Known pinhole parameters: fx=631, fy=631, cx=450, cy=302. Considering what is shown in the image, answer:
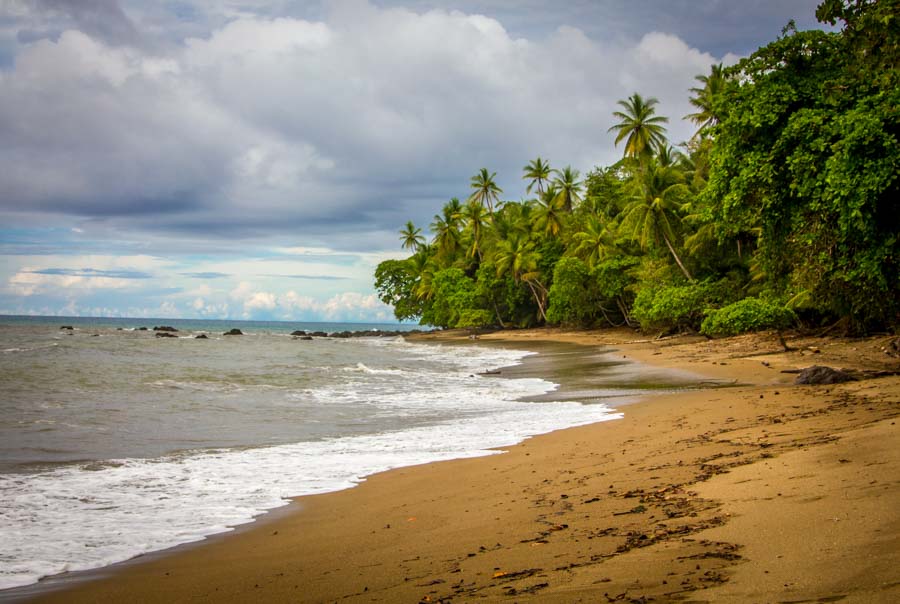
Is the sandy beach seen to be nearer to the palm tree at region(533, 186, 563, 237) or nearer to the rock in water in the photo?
the rock in water

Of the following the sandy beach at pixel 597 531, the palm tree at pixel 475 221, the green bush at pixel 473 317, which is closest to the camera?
the sandy beach at pixel 597 531

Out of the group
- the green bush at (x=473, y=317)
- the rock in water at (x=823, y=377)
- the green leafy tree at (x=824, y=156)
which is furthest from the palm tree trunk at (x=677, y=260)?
the green bush at (x=473, y=317)

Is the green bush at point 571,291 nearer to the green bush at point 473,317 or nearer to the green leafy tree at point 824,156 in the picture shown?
the green bush at point 473,317

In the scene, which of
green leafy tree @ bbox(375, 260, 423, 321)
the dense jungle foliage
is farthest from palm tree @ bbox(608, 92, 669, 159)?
green leafy tree @ bbox(375, 260, 423, 321)

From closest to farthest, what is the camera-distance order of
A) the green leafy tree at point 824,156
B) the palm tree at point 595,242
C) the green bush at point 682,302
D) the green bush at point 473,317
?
1. the green leafy tree at point 824,156
2. the green bush at point 682,302
3. the palm tree at point 595,242
4. the green bush at point 473,317

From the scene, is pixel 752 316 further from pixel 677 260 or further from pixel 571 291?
pixel 571 291

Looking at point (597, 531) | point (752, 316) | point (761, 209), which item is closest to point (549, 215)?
point (752, 316)

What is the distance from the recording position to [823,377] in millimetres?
11250

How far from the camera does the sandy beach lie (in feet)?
9.89

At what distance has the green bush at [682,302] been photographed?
1146 inches

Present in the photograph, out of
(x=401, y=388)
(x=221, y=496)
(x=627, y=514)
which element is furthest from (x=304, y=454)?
(x=401, y=388)

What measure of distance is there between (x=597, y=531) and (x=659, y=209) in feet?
105

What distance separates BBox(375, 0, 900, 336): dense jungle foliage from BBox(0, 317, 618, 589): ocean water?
16.4 feet

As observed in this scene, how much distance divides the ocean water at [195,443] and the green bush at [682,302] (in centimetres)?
1399
